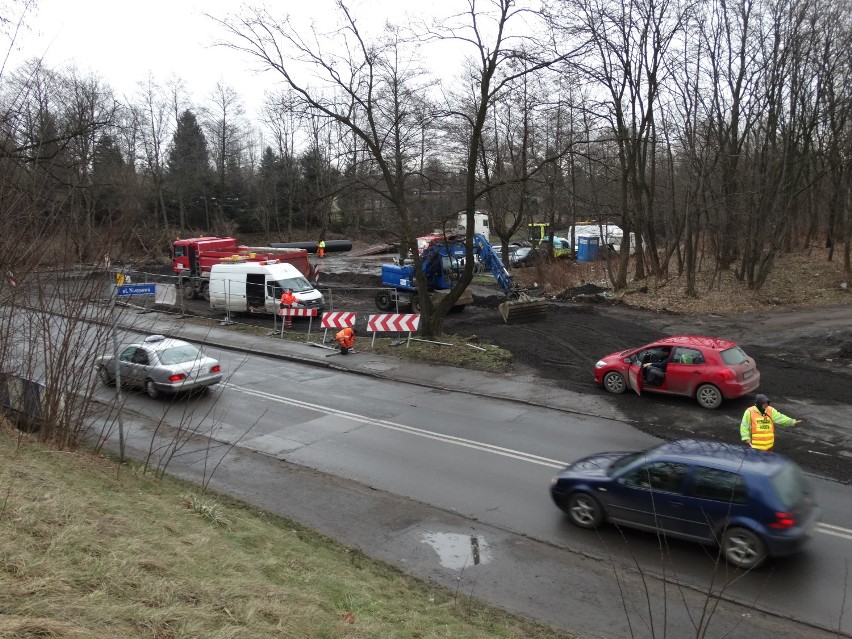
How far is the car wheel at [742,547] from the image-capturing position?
8.29 m

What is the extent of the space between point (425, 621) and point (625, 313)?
80.9 ft

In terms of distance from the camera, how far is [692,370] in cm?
1564

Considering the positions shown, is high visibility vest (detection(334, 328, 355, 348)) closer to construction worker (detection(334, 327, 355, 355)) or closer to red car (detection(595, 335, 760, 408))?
construction worker (detection(334, 327, 355, 355))

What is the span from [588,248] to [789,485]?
43.2 metres

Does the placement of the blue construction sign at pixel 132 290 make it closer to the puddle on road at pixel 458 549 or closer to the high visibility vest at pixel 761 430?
the puddle on road at pixel 458 549

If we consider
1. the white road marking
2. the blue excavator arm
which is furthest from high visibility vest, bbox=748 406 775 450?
the blue excavator arm

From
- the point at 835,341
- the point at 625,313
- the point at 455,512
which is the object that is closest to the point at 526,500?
the point at 455,512

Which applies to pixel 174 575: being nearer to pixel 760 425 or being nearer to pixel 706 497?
pixel 706 497

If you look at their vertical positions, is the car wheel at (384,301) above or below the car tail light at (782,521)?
above

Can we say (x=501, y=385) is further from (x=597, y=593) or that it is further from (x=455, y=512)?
(x=597, y=593)

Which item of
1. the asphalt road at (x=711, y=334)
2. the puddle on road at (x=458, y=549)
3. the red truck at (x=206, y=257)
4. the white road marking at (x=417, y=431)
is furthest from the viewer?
the red truck at (x=206, y=257)

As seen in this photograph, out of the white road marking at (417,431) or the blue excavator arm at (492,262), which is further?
the blue excavator arm at (492,262)

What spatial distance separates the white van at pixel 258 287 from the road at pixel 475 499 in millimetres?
9341

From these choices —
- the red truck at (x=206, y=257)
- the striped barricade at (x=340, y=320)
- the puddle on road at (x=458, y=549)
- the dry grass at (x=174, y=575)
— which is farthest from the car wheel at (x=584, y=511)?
the red truck at (x=206, y=257)
